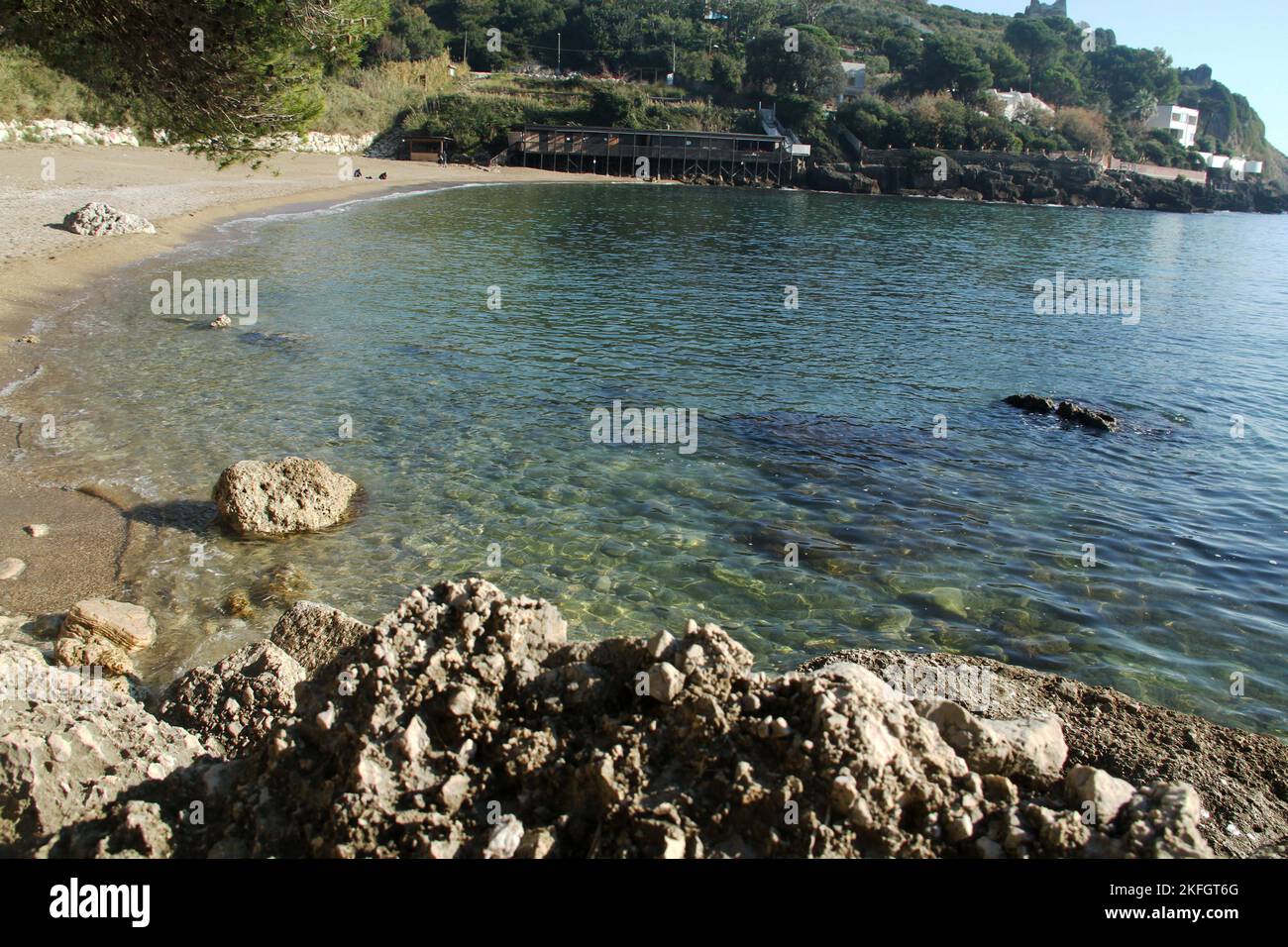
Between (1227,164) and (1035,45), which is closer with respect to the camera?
(1227,164)

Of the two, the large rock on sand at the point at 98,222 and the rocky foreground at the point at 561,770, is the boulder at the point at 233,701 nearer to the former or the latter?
the rocky foreground at the point at 561,770

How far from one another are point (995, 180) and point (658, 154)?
43186 mm

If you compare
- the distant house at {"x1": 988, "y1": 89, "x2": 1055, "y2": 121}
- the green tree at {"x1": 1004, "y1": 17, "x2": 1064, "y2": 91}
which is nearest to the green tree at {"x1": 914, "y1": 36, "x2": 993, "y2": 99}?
the distant house at {"x1": 988, "y1": 89, "x2": 1055, "y2": 121}

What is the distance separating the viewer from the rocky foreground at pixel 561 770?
3971 mm

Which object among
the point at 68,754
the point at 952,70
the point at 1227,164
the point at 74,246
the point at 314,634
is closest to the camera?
the point at 68,754

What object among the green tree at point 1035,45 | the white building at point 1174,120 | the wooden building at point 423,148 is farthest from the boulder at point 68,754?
the white building at point 1174,120

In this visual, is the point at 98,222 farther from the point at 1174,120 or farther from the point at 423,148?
the point at 1174,120

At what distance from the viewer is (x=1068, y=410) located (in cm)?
1831

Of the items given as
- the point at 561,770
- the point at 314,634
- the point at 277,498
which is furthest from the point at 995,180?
the point at 561,770

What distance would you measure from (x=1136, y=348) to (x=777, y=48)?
361ft

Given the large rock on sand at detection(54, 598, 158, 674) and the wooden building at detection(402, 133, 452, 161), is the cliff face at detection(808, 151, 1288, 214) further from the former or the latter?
the large rock on sand at detection(54, 598, 158, 674)

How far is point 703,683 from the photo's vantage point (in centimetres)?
447
